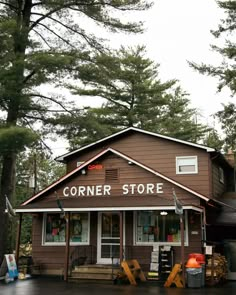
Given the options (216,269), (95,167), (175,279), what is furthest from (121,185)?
(216,269)

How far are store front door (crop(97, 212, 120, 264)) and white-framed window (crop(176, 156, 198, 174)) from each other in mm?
3465

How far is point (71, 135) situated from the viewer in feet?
67.1

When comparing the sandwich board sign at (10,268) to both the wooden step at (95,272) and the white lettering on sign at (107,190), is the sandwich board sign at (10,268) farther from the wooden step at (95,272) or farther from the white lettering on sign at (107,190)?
the white lettering on sign at (107,190)

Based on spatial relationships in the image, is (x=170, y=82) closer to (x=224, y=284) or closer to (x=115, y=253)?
(x=115, y=253)

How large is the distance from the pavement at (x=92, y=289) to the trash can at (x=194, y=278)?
14.2 inches

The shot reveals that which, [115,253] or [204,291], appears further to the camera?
[115,253]

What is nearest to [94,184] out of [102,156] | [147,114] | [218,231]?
[102,156]

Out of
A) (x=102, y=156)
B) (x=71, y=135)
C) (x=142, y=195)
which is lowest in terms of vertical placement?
(x=142, y=195)

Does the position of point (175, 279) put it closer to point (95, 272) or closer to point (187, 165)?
point (95, 272)

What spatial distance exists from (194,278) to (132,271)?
2226 mm

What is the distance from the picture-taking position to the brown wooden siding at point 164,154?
18.2m

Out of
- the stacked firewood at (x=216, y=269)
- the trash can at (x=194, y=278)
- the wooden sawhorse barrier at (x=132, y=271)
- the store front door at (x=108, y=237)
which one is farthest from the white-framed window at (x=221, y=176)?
the trash can at (x=194, y=278)

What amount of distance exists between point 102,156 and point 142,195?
245cm

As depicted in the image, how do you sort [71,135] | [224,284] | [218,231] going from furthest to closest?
[71,135] → [218,231] → [224,284]
